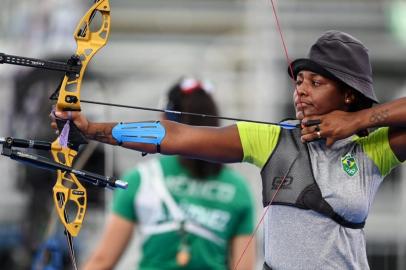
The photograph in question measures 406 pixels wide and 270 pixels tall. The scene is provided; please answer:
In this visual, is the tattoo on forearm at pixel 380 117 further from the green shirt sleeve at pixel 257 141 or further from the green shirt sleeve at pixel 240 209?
the green shirt sleeve at pixel 240 209

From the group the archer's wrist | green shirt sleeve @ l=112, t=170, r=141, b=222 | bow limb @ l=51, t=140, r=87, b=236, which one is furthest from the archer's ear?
green shirt sleeve @ l=112, t=170, r=141, b=222

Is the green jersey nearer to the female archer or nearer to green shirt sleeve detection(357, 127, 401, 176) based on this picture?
the female archer

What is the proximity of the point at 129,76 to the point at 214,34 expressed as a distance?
73 centimetres

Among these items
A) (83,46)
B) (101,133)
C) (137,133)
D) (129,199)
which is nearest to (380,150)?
(137,133)

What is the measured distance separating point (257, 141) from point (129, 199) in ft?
2.78

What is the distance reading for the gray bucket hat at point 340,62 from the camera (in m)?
3.04

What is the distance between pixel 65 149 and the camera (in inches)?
117

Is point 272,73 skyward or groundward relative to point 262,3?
groundward

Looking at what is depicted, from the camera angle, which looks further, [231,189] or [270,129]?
[231,189]

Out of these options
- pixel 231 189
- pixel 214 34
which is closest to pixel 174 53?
pixel 214 34

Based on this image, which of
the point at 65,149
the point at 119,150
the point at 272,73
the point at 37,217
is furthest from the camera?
the point at 272,73

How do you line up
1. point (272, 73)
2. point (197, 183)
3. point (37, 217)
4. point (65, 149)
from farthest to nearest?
point (272, 73), point (37, 217), point (197, 183), point (65, 149)

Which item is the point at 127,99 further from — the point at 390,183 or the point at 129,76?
the point at 390,183

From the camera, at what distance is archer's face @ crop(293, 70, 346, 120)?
3.04 meters
